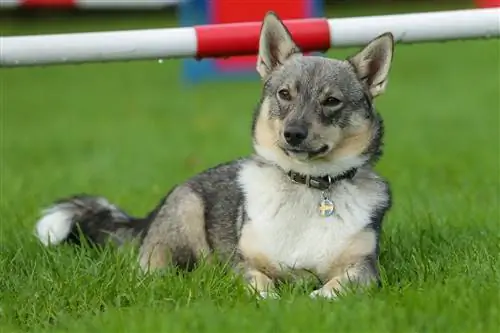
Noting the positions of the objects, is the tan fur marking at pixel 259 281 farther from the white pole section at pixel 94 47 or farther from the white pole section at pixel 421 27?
the white pole section at pixel 421 27

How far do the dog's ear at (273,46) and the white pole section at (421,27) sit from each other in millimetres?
253

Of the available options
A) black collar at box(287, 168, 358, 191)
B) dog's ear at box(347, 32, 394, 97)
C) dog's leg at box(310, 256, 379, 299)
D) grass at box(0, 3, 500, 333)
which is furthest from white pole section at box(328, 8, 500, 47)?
dog's leg at box(310, 256, 379, 299)

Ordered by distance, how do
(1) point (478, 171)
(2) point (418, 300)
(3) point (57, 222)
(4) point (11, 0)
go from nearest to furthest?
(2) point (418, 300)
(3) point (57, 222)
(4) point (11, 0)
(1) point (478, 171)

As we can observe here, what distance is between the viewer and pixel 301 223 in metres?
4.64

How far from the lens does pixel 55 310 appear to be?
4.14 meters

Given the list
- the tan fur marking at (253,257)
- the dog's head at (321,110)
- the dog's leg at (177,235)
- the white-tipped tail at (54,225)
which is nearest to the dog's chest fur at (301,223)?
the tan fur marking at (253,257)

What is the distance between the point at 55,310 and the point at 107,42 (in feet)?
4.69

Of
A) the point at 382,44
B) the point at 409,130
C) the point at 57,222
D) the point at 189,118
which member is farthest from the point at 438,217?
the point at 189,118

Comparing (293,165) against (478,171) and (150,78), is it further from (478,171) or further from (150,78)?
(150,78)

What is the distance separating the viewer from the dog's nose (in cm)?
444

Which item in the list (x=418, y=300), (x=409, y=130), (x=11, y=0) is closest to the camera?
(x=418, y=300)

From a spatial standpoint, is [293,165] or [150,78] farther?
[150,78]

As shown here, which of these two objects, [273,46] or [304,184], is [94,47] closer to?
[273,46]

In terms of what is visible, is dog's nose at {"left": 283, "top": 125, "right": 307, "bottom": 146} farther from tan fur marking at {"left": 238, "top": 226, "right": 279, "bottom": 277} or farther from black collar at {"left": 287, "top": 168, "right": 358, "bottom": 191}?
tan fur marking at {"left": 238, "top": 226, "right": 279, "bottom": 277}
